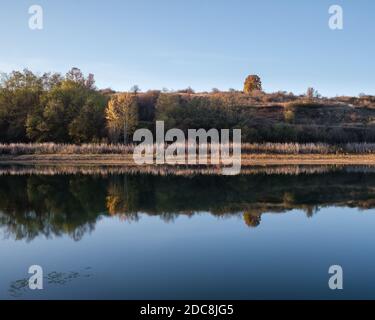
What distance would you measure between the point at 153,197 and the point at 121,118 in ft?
88.3

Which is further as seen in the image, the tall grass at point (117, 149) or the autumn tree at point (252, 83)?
the autumn tree at point (252, 83)

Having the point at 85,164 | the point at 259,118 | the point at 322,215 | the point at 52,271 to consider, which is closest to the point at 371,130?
the point at 259,118

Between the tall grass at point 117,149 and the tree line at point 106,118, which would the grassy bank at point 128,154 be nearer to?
the tall grass at point 117,149

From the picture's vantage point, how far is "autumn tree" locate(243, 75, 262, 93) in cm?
9750

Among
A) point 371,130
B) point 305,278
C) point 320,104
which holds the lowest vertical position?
point 305,278

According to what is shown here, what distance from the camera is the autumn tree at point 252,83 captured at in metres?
97.5

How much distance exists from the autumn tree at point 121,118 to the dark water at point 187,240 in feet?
75.0

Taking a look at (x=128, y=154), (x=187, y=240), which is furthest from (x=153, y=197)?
(x=128, y=154)

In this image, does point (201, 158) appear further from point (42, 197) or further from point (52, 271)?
point (52, 271)

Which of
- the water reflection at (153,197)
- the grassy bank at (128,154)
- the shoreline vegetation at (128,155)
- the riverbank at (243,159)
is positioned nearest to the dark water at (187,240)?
the water reflection at (153,197)

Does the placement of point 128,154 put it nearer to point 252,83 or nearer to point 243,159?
point 243,159

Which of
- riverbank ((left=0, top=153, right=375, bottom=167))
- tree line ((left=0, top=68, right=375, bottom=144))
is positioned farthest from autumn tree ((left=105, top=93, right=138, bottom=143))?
riverbank ((left=0, top=153, right=375, bottom=167))

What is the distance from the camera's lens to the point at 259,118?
199ft

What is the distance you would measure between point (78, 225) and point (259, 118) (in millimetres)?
49575
